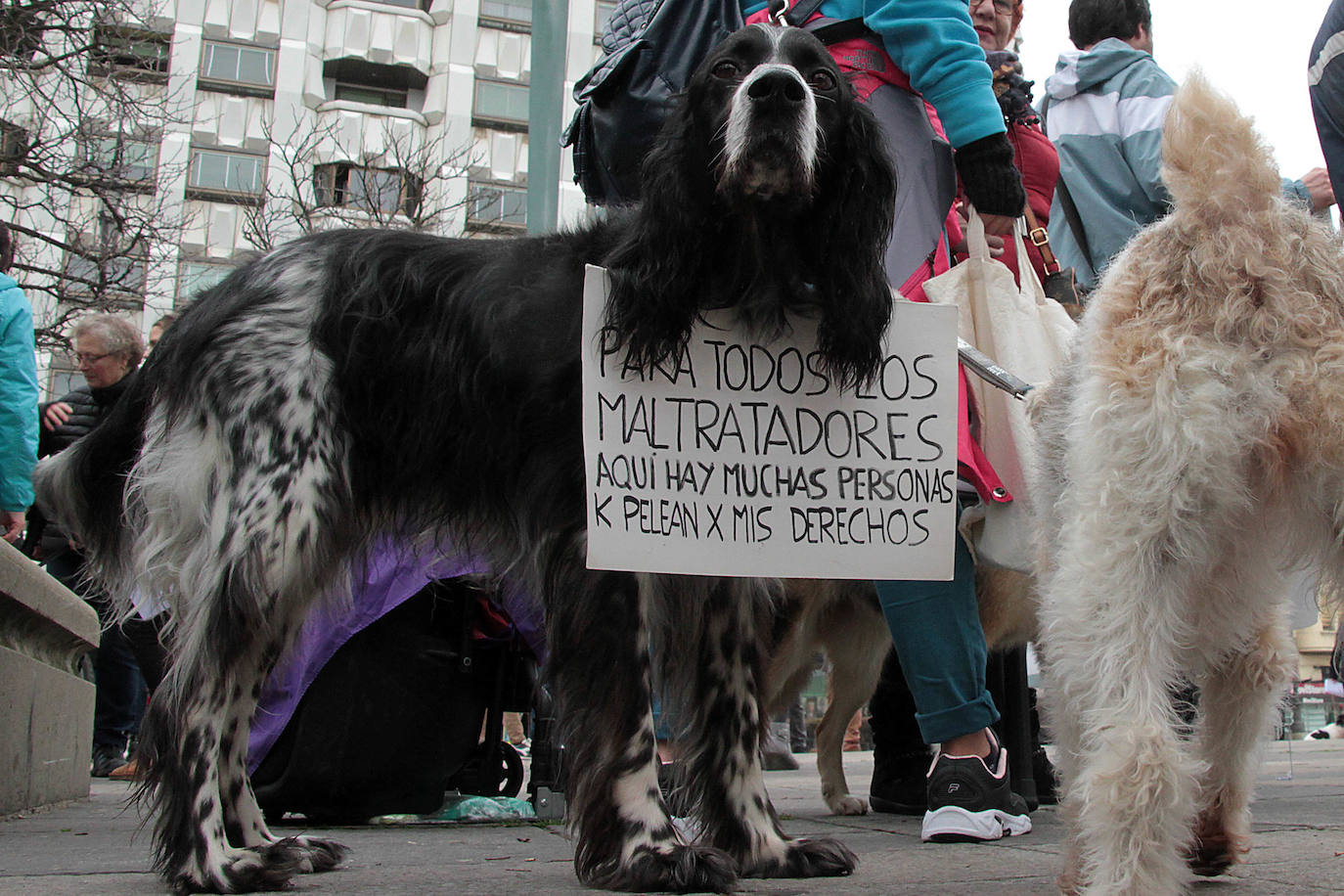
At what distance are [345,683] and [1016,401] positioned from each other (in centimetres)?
250

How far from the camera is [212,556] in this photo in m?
3.11

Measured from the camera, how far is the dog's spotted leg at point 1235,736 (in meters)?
2.65

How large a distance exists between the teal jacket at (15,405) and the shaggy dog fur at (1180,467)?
176 inches

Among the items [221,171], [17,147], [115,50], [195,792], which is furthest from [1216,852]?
[221,171]

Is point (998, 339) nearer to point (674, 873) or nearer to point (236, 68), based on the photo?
point (674, 873)

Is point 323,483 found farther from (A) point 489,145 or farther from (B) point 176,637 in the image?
(A) point 489,145

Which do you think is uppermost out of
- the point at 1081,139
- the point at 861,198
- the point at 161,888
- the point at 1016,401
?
the point at 1081,139

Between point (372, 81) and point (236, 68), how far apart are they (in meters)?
4.31

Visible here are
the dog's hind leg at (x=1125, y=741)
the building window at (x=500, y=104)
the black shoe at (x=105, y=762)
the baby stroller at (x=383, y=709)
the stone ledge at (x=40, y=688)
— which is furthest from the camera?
the building window at (x=500, y=104)

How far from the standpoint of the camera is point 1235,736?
2.69 metres

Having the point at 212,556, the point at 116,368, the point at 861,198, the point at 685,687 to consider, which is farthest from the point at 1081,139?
the point at 116,368

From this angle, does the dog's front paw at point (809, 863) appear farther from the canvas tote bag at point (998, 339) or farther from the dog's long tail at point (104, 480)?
the dog's long tail at point (104, 480)

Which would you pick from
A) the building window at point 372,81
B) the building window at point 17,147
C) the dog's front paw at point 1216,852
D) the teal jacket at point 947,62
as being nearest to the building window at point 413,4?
A: the building window at point 372,81

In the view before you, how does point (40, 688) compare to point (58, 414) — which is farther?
point (58, 414)
